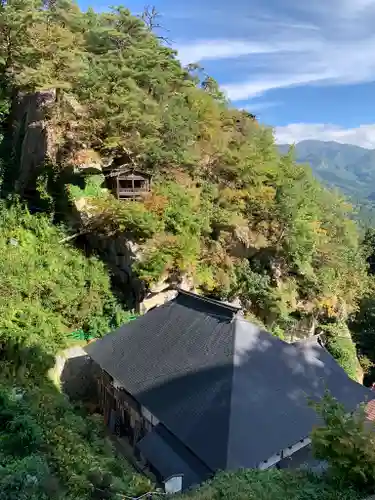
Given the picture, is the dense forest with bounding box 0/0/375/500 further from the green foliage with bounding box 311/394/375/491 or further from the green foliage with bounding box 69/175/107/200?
the green foliage with bounding box 311/394/375/491

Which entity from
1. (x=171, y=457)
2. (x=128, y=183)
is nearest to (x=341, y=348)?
(x=128, y=183)

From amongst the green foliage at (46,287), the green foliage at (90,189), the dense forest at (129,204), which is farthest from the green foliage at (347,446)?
the green foliage at (90,189)

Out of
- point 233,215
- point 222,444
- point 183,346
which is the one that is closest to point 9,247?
point 183,346

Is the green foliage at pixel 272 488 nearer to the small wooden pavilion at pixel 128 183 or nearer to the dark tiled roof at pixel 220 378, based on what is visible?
the dark tiled roof at pixel 220 378

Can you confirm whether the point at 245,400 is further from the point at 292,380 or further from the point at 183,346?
the point at 183,346

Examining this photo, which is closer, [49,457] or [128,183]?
[49,457]

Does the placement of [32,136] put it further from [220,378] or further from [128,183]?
[220,378]
